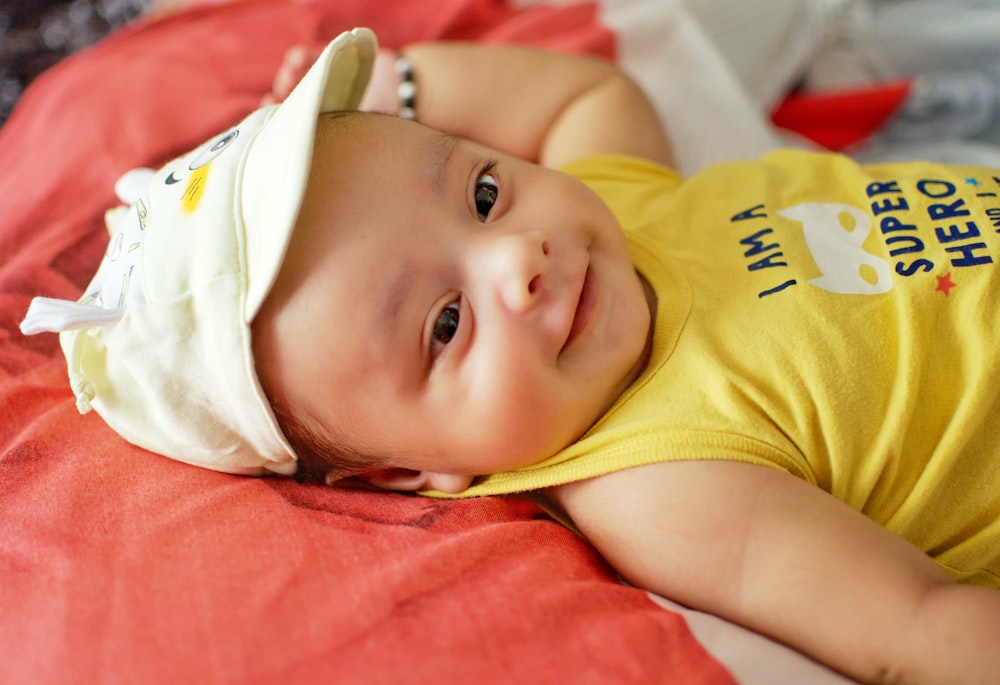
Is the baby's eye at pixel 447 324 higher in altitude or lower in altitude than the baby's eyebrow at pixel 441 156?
lower

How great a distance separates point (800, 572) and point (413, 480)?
41 centimetres

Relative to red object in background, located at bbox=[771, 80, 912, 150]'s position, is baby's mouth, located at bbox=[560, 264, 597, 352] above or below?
above

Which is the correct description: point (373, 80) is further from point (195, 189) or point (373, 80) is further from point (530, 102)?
point (195, 189)

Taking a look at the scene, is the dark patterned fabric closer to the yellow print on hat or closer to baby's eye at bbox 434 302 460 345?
the yellow print on hat

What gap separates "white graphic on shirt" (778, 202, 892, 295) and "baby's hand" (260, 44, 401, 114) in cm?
62

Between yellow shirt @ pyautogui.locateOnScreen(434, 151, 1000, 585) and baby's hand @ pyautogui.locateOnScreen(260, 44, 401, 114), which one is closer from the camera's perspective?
yellow shirt @ pyautogui.locateOnScreen(434, 151, 1000, 585)

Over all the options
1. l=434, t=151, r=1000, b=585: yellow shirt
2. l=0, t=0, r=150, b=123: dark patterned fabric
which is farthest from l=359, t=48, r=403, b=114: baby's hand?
l=0, t=0, r=150, b=123: dark patterned fabric

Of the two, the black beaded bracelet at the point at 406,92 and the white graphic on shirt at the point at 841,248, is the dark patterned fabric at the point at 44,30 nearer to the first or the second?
the black beaded bracelet at the point at 406,92

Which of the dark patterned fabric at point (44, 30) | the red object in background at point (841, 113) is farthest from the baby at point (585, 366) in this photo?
the dark patterned fabric at point (44, 30)

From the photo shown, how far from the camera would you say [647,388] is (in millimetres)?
907

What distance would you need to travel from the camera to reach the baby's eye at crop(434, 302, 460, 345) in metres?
0.84

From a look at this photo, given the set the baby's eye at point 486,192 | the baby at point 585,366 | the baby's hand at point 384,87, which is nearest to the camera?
the baby at point 585,366

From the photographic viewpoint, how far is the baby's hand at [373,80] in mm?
1310

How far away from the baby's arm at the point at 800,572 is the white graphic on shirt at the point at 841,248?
252 millimetres
